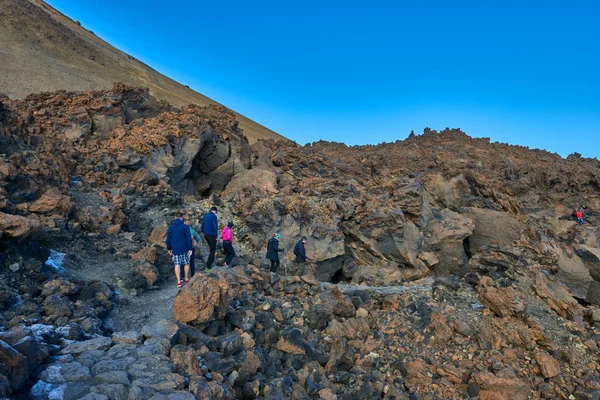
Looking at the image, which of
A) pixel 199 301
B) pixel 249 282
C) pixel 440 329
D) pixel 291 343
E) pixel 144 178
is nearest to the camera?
pixel 199 301

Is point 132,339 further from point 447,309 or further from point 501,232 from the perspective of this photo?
point 501,232

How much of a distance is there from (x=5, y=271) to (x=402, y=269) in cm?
1502

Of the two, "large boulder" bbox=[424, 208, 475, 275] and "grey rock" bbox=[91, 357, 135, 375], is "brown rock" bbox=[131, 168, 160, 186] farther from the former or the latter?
"large boulder" bbox=[424, 208, 475, 275]

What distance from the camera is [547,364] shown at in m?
8.66

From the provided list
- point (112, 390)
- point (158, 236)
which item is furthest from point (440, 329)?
point (158, 236)

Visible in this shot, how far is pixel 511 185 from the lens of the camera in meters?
33.6

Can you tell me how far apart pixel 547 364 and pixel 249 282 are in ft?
22.7

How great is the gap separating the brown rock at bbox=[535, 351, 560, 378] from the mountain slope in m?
50.7

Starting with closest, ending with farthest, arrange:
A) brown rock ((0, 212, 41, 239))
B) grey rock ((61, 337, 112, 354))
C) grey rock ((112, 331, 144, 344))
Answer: grey rock ((61, 337, 112, 354)) < grey rock ((112, 331, 144, 344)) < brown rock ((0, 212, 41, 239))

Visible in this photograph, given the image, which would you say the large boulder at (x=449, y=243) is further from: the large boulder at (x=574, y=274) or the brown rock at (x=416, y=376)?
the brown rock at (x=416, y=376)

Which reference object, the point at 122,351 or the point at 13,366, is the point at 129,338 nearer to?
the point at 122,351

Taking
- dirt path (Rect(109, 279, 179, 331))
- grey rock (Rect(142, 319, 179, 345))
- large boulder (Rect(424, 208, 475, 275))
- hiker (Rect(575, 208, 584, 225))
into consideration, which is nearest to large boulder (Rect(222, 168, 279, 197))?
large boulder (Rect(424, 208, 475, 275))

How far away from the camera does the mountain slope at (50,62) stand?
158 ft

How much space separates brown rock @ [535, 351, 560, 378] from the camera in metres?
8.60
